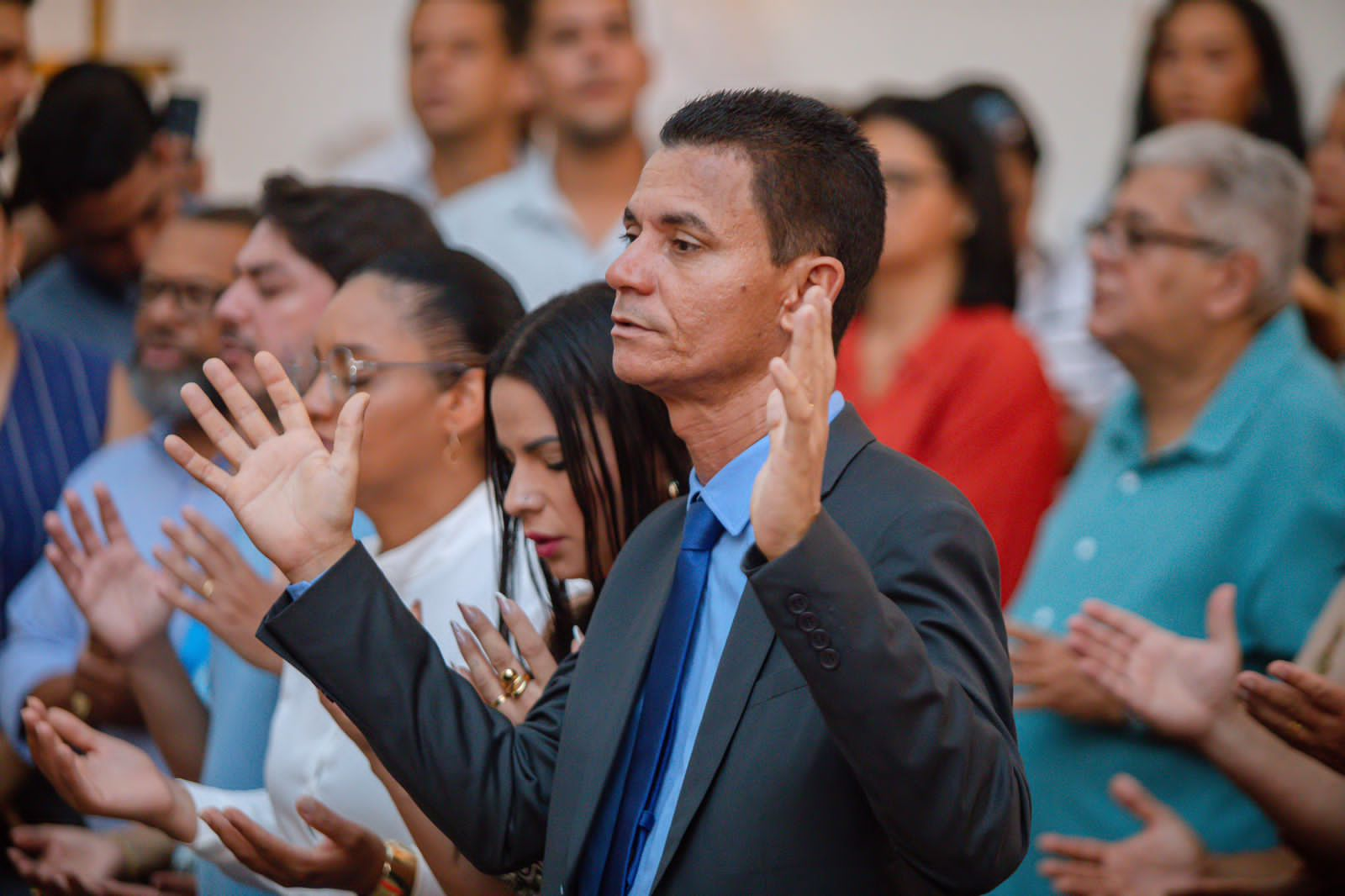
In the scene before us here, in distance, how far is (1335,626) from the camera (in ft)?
8.29

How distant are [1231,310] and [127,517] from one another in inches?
90.8

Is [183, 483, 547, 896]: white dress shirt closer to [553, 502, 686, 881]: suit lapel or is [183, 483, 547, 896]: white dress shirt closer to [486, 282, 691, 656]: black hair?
[486, 282, 691, 656]: black hair

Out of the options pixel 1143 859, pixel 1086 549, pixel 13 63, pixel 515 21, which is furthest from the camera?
pixel 515 21

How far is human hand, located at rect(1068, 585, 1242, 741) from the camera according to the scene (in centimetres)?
251

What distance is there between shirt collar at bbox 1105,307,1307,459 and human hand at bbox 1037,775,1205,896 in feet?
2.29

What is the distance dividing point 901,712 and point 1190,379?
1918 millimetres

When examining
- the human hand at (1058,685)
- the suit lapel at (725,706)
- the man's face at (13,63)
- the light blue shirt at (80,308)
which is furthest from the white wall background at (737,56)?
the suit lapel at (725,706)

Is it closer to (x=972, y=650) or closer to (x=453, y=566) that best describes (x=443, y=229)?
(x=453, y=566)

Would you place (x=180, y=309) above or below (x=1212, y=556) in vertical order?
above

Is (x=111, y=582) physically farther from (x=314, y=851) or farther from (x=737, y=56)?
(x=737, y=56)

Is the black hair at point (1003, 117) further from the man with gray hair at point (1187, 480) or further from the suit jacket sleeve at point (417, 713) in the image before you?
the suit jacket sleeve at point (417, 713)

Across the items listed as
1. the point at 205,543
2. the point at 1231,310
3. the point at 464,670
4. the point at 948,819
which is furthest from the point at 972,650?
the point at 1231,310

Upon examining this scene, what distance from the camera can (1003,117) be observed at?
185 inches

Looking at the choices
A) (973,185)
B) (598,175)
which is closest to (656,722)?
(973,185)
